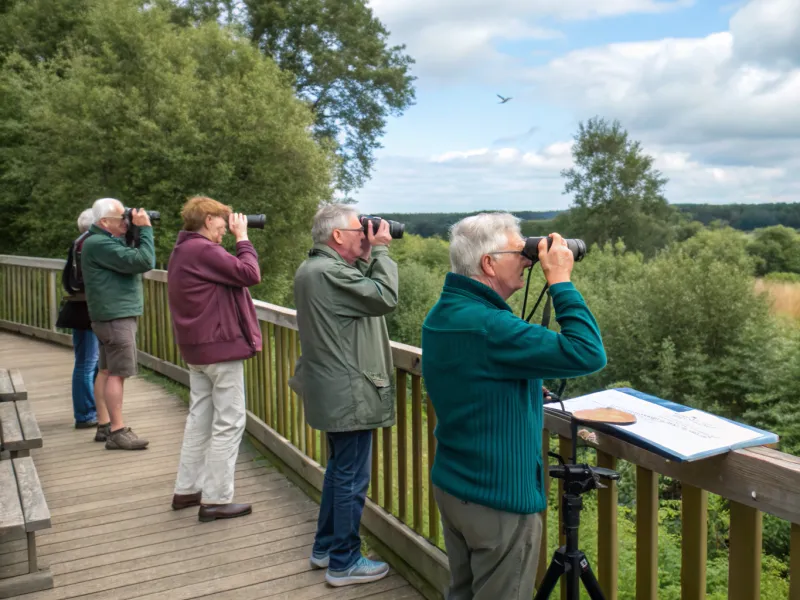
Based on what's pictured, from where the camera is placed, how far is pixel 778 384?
65.8 ft

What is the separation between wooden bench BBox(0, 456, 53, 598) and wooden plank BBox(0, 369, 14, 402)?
3.00ft

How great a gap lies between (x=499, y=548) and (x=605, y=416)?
440 millimetres

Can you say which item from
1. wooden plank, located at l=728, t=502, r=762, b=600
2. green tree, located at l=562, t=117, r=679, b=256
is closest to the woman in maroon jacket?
wooden plank, located at l=728, t=502, r=762, b=600

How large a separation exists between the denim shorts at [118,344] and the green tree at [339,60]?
984 inches

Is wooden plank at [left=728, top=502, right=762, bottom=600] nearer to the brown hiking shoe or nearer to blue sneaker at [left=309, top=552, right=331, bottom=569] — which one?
blue sneaker at [left=309, top=552, right=331, bottom=569]

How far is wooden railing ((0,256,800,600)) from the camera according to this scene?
1.57m

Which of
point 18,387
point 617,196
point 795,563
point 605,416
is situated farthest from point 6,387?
point 617,196

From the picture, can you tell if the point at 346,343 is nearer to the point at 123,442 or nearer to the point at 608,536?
the point at 608,536

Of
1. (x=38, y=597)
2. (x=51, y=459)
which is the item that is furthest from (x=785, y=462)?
(x=51, y=459)

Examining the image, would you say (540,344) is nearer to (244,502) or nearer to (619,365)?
(244,502)

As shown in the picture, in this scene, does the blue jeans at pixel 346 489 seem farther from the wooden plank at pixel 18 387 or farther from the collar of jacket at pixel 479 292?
the wooden plank at pixel 18 387

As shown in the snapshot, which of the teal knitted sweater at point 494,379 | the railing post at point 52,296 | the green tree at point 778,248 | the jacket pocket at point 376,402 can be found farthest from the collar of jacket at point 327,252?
the green tree at point 778,248

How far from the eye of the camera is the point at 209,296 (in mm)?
3551

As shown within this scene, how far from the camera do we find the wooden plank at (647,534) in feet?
6.16
